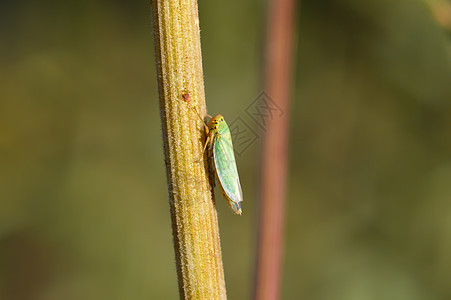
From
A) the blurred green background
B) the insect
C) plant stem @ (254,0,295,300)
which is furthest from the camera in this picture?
the blurred green background

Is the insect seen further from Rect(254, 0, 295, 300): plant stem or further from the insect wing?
Rect(254, 0, 295, 300): plant stem

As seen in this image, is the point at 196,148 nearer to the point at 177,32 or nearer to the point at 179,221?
the point at 179,221

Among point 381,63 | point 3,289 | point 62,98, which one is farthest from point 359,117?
point 3,289

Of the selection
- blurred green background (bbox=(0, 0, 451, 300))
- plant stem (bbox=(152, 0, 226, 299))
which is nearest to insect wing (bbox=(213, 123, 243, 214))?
plant stem (bbox=(152, 0, 226, 299))

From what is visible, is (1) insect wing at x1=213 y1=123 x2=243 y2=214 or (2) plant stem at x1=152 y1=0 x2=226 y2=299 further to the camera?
(1) insect wing at x1=213 y1=123 x2=243 y2=214

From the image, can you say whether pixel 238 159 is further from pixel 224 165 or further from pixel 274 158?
pixel 274 158

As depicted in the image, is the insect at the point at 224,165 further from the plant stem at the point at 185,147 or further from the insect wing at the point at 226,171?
the plant stem at the point at 185,147

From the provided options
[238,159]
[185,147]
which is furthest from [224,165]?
[238,159]
